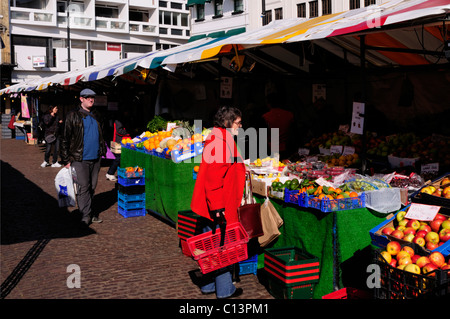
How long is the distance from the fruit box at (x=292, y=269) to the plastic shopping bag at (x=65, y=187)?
4.18 meters

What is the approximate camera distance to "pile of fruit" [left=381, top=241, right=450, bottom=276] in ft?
11.9

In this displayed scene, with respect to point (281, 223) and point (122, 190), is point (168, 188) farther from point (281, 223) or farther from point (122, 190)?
point (281, 223)

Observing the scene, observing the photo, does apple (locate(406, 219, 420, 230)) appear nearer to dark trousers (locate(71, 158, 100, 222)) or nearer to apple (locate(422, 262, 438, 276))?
apple (locate(422, 262, 438, 276))

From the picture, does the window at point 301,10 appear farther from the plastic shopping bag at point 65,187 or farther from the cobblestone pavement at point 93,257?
the plastic shopping bag at point 65,187

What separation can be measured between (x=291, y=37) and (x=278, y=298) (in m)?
2.99

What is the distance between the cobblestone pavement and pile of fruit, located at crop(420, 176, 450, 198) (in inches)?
75.4

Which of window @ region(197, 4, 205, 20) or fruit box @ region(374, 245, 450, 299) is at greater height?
window @ region(197, 4, 205, 20)

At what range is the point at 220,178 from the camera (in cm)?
486

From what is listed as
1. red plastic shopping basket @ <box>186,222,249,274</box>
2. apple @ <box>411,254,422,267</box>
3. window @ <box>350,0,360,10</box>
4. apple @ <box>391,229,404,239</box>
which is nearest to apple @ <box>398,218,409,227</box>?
apple @ <box>391,229,404,239</box>

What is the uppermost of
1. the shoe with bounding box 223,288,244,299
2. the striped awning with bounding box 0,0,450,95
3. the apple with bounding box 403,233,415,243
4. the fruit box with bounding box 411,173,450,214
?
the striped awning with bounding box 0,0,450,95

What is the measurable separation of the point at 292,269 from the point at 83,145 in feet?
14.3

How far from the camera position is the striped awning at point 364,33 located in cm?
477

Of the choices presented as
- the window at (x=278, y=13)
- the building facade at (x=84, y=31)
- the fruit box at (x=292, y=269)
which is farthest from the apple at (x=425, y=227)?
the building facade at (x=84, y=31)
